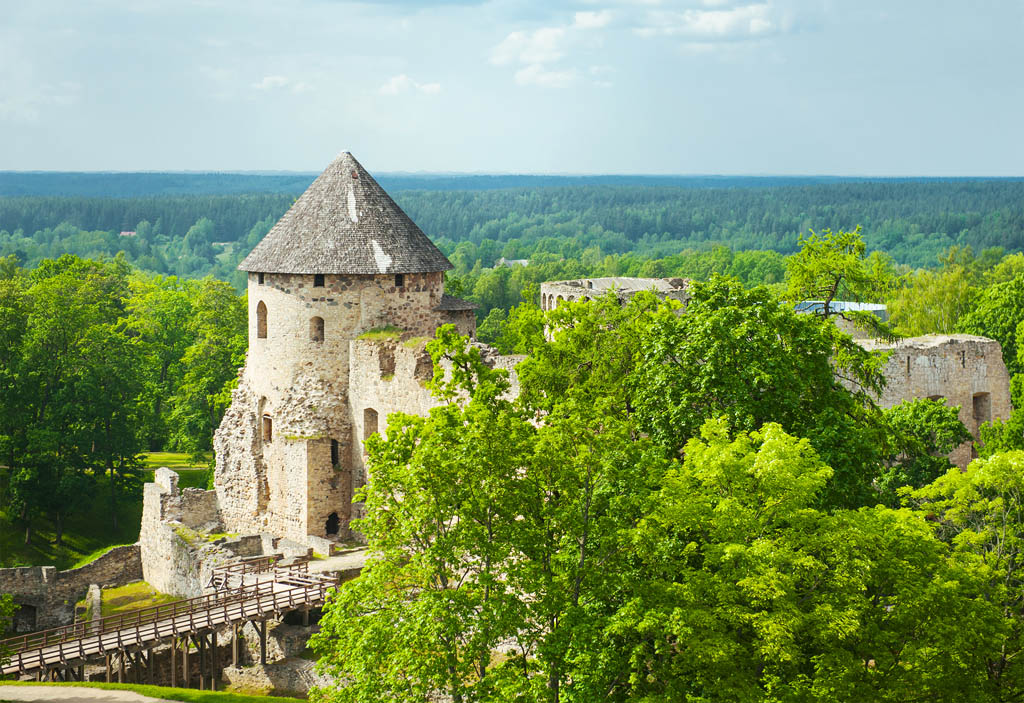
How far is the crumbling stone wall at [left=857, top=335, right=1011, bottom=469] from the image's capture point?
3462 cm

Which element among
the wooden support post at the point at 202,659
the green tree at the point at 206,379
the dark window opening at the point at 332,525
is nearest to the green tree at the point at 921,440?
the dark window opening at the point at 332,525

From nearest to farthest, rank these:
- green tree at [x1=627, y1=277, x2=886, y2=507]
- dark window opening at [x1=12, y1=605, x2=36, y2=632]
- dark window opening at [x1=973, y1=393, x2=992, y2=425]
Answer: green tree at [x1=627, y1=277, x2=886, y2=507] → dark window opening at [x1=973, y1=393, x2=992, y2=425] → dark window opening at [x1=12, y1=605, x2=36, y2=632]

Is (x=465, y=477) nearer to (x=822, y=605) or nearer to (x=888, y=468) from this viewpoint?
(x=822, y=605)

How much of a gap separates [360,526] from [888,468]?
14.6m

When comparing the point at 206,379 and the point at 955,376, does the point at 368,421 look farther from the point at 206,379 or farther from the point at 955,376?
the point at 206,379

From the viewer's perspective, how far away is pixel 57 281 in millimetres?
51312

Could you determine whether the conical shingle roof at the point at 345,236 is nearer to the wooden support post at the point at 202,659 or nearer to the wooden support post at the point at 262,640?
the wooden support post at the point at 262,640

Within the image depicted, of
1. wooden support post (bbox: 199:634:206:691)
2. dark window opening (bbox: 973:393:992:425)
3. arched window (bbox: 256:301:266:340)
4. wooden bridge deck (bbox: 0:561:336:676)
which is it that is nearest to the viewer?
wooden bridge deck (bbox: 0:561:336:676)

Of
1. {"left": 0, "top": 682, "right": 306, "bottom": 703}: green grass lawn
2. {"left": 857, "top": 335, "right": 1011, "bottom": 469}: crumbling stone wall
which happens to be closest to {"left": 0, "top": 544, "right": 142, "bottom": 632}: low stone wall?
{"left": 0, "top": 682, "right": 306, "bottom": 703}: green grass lawn

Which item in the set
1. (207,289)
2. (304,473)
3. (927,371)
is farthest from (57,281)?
(927,371)

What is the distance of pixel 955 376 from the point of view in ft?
117

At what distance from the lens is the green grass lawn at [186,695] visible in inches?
1064

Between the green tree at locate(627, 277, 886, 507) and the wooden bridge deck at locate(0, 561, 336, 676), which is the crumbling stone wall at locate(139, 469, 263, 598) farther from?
the green tree at locate(627, 277, 886, 507)

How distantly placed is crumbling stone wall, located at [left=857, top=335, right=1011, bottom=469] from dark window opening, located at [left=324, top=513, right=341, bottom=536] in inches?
602
